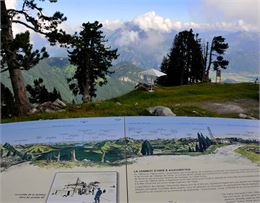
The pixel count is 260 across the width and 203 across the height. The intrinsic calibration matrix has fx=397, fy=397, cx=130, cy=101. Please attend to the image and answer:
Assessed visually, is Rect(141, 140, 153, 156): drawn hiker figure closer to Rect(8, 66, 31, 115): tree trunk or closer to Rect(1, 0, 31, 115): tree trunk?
Rect(1, 0, 31, 115): tree trunk

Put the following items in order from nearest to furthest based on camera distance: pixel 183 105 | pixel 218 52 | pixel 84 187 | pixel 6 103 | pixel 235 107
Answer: pixel 84 187 → pixel 183 105 → pixel 235 107 → pixel 6 103 → pixel 218 52

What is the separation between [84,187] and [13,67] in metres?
12.4

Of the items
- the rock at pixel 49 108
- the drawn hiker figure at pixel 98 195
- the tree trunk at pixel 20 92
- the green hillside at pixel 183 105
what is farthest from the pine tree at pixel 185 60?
the drawn hiker figure at pixel 98 195

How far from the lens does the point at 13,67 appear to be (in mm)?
14703

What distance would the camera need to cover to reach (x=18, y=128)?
4969 mm

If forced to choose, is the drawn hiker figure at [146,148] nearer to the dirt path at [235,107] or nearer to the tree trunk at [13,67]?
the tree trunk at [13,67]

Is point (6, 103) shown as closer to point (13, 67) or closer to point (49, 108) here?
point (49, 108)

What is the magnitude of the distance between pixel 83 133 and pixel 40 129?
23.6 inches

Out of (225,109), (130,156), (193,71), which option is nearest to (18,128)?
(130,156)

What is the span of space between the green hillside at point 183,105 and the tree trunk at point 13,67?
188 centimetres

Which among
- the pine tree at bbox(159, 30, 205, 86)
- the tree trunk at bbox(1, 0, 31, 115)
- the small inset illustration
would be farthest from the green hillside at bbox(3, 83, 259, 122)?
the pine tree at bbox(159, 30, 205, 86)

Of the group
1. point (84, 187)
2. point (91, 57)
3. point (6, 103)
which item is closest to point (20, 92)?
point (6, 103)

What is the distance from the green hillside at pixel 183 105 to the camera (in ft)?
43.5

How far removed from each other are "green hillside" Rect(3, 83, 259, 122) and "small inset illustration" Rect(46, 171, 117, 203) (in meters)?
8.40
